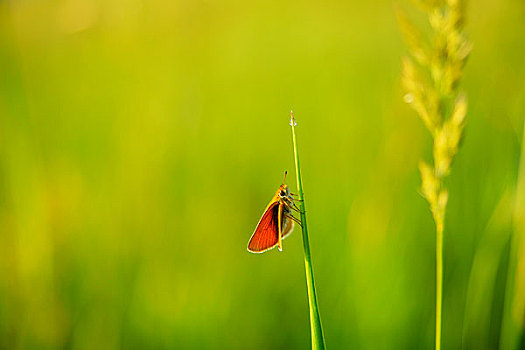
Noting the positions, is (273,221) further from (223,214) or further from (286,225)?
(223,214)

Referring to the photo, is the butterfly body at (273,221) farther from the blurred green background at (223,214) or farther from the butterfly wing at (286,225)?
the blurred green background at (223,214)

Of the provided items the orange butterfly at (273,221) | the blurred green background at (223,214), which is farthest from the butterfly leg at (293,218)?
the blurred green background at (223,214)

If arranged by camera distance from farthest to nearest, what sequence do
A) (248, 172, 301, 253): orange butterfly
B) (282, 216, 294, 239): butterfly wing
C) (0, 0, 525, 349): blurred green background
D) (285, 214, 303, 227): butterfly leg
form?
(0, 0, 525, 349): blurred green background < (282, 216, 294, 239): butterfly wing < (248, 172, 301, 253): orange butterfly < (285, 214, 303, 227): butterfly leg

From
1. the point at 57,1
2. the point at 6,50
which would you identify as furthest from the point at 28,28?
the point at 57,1

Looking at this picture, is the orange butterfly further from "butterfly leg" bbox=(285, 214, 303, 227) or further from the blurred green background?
the blurred green background

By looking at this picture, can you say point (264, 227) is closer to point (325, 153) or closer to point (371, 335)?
point (371, 335)

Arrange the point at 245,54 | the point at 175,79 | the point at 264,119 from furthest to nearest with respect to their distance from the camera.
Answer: the point at 245,54 → the point at 264,119 → the point at 175,79

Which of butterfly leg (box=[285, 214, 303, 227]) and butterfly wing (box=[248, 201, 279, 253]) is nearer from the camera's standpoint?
butterfly leg (box=[285, 214, 303, 227])

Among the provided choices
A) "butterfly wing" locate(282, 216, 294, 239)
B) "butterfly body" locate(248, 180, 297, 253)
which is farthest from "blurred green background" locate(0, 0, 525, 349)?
"butterfly body" locate(248, 180, 297, 253)
